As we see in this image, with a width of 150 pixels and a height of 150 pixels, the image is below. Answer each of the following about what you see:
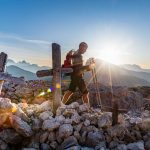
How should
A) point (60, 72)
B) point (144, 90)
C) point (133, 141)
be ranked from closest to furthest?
point (133, 141) < point (60, 72) < point (144, 90)

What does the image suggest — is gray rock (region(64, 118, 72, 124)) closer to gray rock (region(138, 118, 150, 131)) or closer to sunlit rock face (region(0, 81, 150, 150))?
sunlit rock face (region(0, 81, 150, 150))

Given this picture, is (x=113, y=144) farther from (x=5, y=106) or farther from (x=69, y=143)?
(x=5, y=106)

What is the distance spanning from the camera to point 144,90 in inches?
883

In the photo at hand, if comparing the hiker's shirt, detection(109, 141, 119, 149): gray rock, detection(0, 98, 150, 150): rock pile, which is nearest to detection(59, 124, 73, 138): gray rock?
detection(0, 98, 150, 150): rock pile

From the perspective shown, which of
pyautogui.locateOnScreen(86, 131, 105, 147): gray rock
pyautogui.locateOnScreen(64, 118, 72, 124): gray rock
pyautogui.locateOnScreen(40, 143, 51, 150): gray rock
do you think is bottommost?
pyautogui.locateOnScreen(40, 143, 51, 150): gray rock

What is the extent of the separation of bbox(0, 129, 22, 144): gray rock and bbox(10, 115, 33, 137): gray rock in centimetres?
23

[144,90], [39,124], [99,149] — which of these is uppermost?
[144,90]

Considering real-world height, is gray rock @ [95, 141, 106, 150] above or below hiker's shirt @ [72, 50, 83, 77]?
below

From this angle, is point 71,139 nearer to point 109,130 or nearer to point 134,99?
point 109,130

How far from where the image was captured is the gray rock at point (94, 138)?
9.76 meters

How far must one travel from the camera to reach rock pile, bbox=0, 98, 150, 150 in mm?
9803

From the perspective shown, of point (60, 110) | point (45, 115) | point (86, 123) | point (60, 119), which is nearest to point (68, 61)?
point (60, 110)

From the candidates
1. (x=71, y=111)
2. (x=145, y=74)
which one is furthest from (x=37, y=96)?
(x=145, y=74)

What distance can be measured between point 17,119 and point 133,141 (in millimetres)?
4211
